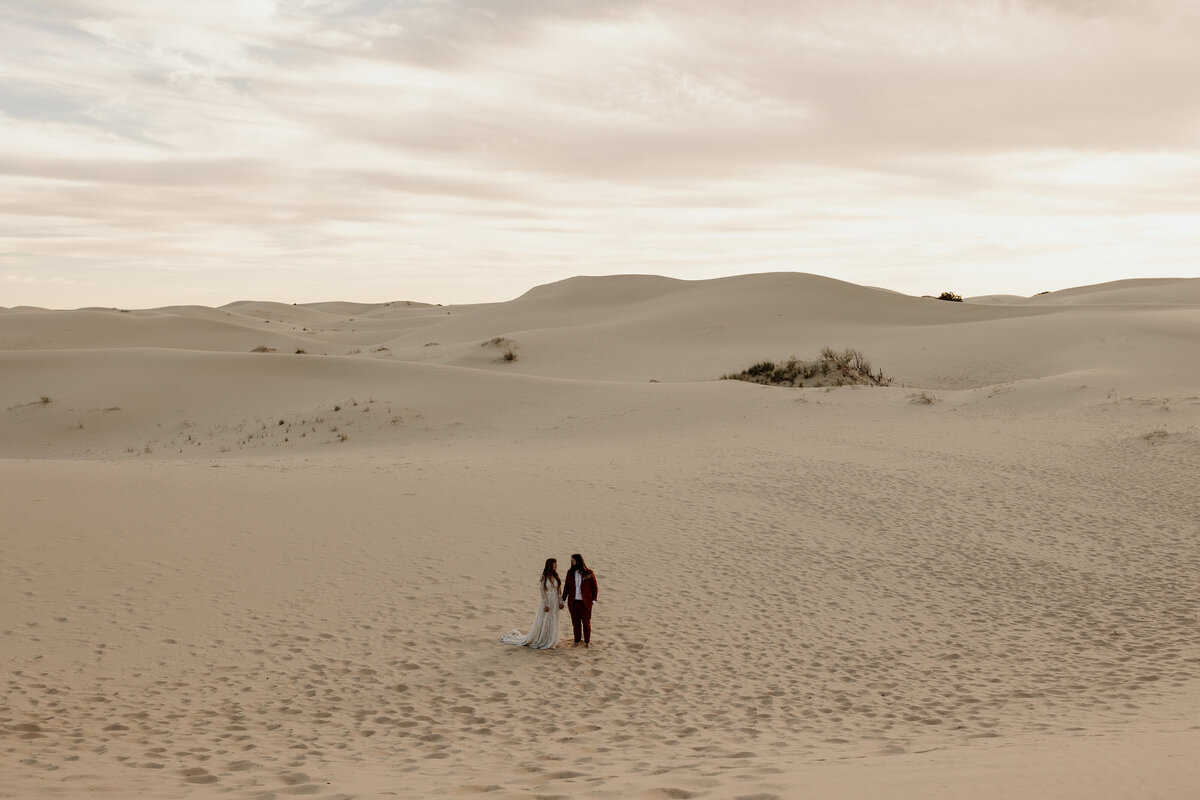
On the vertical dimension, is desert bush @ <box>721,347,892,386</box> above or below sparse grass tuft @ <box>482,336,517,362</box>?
below

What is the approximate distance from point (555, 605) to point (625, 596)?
73.5 inches

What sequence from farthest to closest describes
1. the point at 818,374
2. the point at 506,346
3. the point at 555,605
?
the point at 506,346, the point at 818,374, the point at 555,605

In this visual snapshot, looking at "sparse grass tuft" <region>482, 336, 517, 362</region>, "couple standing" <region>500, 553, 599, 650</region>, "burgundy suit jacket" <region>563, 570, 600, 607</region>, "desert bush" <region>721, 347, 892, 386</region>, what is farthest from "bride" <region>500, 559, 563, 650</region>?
"sparse grass tuft" <region>482, 336, 517, 362</region>

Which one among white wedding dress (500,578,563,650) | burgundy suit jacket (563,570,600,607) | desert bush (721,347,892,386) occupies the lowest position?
white wedding dress (500,578,563,650)

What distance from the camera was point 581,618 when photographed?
966 centimetres

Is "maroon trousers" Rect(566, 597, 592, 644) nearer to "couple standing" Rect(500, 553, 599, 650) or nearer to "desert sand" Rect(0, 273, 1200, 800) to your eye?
"couple standing" Rect(500, 553, 599, 650)

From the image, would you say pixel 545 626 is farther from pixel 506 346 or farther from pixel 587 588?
pixel 506 346

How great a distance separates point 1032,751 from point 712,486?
9877mm

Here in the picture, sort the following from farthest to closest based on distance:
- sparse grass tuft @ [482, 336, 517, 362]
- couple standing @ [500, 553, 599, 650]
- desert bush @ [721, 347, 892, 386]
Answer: sparse grass tuft @ [482, 336, 517, 362], desert bush @ [721, 347, 892, 386], couple standing @ [500, 553, 599, 650]

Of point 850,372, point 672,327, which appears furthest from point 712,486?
point 672,327

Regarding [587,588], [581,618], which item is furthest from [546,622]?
[587,588]

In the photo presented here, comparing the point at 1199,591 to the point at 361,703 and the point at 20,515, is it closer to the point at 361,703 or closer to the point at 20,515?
the point at 361,703

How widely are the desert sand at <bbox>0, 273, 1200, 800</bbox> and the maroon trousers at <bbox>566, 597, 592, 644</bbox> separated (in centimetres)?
25

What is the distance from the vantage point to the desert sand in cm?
664
